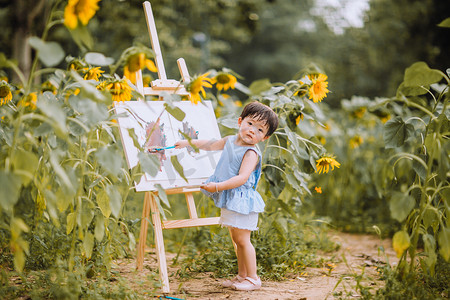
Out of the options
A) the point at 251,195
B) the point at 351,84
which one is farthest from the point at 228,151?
the point at 351,84

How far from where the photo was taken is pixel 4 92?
7.51 ft

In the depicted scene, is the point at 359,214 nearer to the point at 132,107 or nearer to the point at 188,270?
the point at 188,270

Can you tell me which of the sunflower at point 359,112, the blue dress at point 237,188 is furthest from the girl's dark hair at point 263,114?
the sunflower at point 359,112

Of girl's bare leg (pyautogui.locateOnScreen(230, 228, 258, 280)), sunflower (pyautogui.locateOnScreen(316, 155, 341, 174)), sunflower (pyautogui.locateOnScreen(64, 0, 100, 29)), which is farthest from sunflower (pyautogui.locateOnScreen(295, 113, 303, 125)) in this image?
sunflower (pyautogui.locateOnScreen(64, 0, 100, 29))

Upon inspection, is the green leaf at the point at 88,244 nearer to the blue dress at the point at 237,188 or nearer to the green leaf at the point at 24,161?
the green leaf at the point at 24,161

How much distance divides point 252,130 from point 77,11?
98 cm

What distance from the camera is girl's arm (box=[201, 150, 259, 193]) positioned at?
2.14 meters

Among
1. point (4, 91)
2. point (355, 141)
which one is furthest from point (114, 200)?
point (355, 141)

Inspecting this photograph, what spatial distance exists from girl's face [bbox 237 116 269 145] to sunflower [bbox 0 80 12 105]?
1135 mm

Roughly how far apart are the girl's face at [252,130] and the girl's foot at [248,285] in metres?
0.66

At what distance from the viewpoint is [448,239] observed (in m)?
1.83

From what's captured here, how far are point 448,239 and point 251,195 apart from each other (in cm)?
86

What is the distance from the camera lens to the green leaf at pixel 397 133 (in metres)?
2.30

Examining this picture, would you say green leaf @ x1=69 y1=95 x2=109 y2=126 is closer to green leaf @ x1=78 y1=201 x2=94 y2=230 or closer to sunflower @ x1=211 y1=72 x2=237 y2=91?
green leaf @ x1=78 y1=201 x2=94 y2=230
